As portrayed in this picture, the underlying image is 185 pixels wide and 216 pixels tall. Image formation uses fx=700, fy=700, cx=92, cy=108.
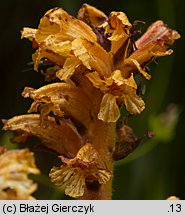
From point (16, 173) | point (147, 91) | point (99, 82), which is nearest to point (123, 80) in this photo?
point (99, 82)

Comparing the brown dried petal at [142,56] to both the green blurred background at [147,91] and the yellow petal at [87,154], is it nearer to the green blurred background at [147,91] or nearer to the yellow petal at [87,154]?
the yellow petal at [87,154]

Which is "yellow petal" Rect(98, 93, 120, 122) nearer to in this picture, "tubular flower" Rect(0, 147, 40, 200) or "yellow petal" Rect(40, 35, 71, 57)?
"yellow petal" Rect(40, 35, 71, 57)

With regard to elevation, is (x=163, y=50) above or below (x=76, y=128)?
above

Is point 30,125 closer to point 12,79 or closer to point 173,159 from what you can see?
point 173,159

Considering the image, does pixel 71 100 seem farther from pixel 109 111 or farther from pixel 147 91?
pixel 147 91

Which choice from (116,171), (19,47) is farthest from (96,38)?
(19,47)
